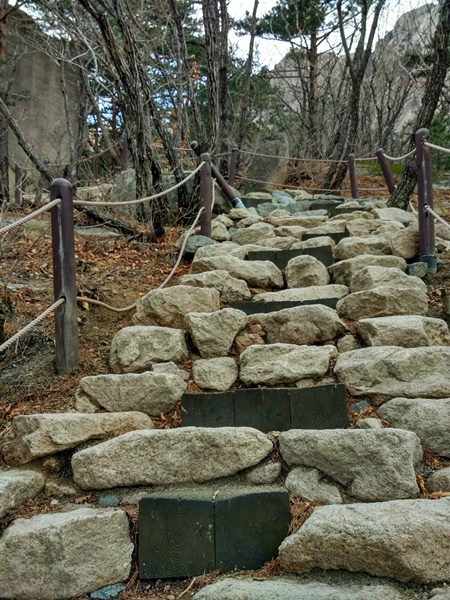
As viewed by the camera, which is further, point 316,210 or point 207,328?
point 316,210

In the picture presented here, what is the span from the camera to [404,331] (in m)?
3.25

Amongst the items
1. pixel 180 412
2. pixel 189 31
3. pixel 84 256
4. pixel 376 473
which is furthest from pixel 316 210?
pixel 189 31

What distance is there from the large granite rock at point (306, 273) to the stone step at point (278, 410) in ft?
6.11

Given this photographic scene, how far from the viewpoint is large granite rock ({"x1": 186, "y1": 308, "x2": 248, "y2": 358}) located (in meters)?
3.44

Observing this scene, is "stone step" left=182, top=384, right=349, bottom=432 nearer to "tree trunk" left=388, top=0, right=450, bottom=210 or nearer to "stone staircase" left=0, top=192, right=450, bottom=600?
"stone staircase" left=0, top=192, right=450, bottom=600

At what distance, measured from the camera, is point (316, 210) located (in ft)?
25.8

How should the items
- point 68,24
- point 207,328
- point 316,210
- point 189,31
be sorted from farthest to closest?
point 189,31 < point 68,24 < point 316,210 < point 207,328

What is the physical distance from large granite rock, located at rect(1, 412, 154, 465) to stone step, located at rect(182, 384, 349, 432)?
1.25 feet

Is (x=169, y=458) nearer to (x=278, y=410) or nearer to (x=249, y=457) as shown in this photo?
(x=249, y=457)

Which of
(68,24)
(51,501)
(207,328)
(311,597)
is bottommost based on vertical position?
(51,501)

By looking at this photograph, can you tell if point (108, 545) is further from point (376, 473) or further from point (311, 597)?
point (376, 473)

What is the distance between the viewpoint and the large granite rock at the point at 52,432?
2544 mm

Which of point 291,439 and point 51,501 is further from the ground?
point 291,439

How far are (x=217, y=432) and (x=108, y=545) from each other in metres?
0.61
